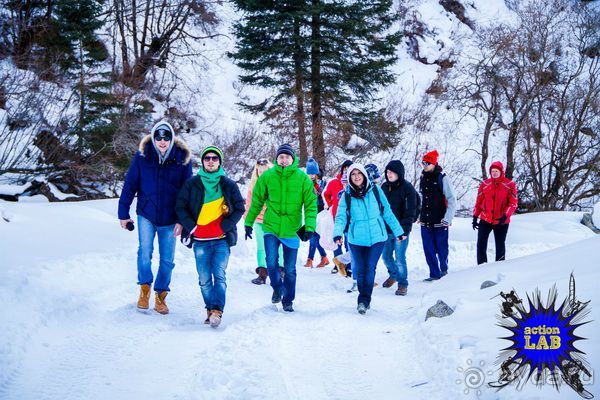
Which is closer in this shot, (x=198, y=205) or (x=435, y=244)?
(x=198, y=205)

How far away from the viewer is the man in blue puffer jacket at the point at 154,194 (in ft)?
16.7

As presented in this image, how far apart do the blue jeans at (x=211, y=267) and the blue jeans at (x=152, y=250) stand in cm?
50

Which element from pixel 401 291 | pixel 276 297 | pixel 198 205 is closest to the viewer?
pixel 198 205

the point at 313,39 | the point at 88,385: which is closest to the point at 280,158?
the point at 88,385

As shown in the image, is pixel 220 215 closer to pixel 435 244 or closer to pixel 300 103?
pixel 435 244

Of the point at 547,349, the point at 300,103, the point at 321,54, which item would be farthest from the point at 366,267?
the point at 321,54

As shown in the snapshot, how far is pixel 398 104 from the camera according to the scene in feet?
64.8

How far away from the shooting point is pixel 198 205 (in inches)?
193

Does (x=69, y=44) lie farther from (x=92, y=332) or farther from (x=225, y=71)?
(x=92, y=332)

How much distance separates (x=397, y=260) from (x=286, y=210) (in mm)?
2630

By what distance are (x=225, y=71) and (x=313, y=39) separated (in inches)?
398

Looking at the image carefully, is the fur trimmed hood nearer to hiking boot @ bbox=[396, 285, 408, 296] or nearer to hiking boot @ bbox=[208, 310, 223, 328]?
hiking boot @ bbox=[208, 310, 223, 328]

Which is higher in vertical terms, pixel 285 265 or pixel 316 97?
pixel 316 97

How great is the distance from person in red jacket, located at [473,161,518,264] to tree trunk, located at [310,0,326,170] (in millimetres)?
9193
